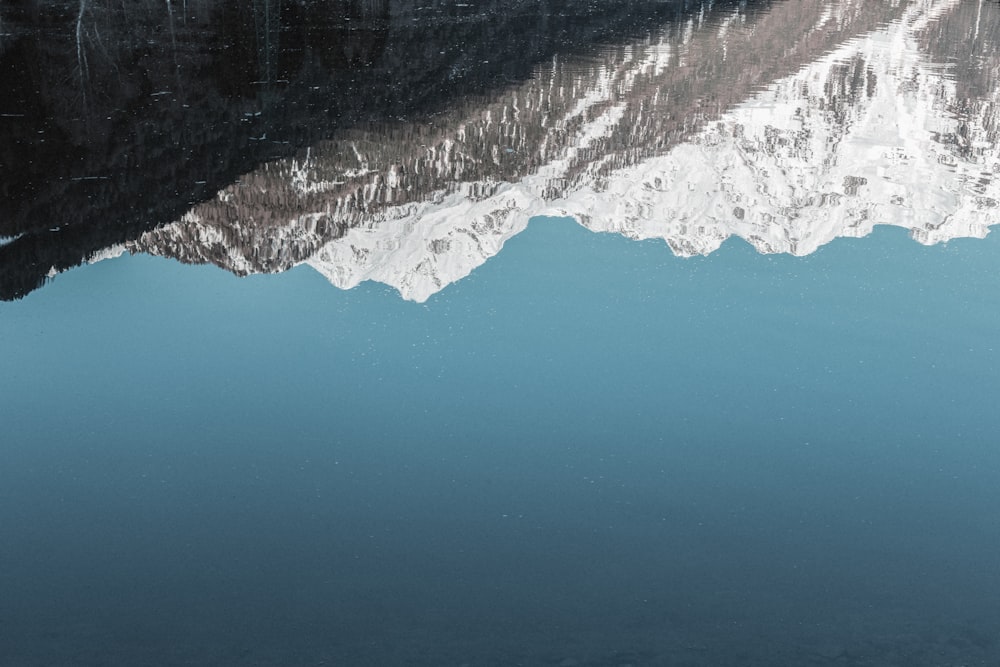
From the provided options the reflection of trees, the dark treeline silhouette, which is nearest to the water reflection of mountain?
the reflection of trees

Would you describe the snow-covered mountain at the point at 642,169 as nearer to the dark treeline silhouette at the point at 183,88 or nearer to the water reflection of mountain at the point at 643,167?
the water reflection of mountain at the point at 643,167

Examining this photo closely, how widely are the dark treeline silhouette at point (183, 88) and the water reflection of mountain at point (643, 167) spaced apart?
95cm

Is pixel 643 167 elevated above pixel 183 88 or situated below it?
below

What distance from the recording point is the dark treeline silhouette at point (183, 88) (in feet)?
59.7

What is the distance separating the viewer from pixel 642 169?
27859 mm

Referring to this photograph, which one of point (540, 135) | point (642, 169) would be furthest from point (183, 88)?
point (642, 169)

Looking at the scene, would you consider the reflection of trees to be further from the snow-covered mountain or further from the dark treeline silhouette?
the dark treeline silhouette

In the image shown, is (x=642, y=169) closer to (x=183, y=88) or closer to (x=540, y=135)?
(x=540, y=135)

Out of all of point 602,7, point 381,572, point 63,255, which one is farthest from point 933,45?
point 381,572

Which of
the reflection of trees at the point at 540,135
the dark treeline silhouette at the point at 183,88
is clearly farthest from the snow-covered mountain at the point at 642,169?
the dark treeline silhouette at the point at 183,88

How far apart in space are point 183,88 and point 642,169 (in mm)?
10904

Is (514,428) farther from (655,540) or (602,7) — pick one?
(602,7)

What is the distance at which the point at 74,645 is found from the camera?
8758 millimetres

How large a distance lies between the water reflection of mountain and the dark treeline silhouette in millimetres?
951
